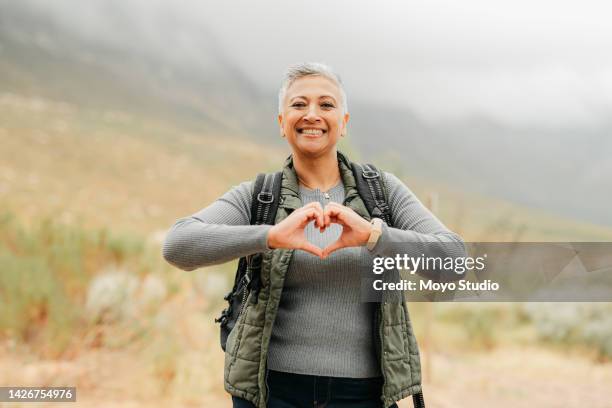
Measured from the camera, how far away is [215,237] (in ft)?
4.59

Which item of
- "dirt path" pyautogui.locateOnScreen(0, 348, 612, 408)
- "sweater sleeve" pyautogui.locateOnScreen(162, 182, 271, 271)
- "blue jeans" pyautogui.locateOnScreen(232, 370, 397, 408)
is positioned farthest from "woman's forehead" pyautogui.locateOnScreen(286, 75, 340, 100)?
"dirt path" pyautogui.locateOnScreen(0, 348, 612, 408)

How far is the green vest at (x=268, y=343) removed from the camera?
146cm

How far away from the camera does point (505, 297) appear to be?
6.87 feet

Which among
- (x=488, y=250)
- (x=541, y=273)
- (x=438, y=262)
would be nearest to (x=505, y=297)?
(x=541, y=273)

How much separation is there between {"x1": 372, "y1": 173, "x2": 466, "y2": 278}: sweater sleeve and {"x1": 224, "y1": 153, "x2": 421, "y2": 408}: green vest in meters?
0.10

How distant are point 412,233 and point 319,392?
1.55 feet

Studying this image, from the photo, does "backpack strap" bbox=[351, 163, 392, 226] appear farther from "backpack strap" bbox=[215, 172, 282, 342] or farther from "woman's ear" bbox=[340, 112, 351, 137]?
"backpack strap" bbox=[215, 172, 282, 342]

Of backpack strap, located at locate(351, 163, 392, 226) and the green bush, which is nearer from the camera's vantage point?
backpack strap, located at locate(351, 163, 392, 226)

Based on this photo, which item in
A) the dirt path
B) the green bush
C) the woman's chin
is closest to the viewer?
the woman's chin

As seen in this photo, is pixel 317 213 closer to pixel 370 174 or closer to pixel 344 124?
pixel 370 174

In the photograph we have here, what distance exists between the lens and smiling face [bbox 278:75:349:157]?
157 cm

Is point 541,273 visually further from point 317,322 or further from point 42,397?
point 42,397

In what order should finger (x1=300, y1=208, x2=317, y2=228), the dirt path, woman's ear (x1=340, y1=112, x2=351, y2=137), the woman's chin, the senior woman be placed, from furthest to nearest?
the dirt path < woman's ear (x1=340, y1=112, x2=351, y2=137) < the woman's chin < the senior woman < finger (x1=300, y1=208, x2=317, y2=228)

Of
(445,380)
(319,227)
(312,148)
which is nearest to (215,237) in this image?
(319,227)
